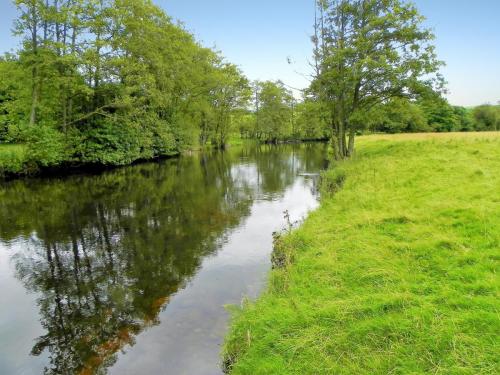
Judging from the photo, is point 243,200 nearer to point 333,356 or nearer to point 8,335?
point 8,335

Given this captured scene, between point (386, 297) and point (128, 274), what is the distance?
7773mm

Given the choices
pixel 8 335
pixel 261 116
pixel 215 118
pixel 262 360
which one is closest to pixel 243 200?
pixel 8 335

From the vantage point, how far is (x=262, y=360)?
5230 mm

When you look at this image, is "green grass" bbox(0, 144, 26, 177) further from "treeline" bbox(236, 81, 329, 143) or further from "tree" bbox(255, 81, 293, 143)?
"tree" bbox(255, 81, 293, 143)

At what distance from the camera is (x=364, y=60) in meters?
23.0

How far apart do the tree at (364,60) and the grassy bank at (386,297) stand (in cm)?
1602

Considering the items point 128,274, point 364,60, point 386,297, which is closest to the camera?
point 386,297

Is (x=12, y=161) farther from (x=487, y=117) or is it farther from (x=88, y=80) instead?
(x=487, y=117)

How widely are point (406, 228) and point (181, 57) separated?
4562cm

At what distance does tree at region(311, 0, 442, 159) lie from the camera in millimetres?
24453

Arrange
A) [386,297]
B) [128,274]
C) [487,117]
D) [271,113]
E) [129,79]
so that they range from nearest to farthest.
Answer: [386,297], [128,274], [129,79], [487,117], [271,113]

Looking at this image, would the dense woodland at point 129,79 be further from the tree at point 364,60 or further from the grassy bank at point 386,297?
the grassy bank at point 386,297

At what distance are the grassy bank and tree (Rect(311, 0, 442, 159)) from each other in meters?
16.0

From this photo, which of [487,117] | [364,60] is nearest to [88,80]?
[364,60]
